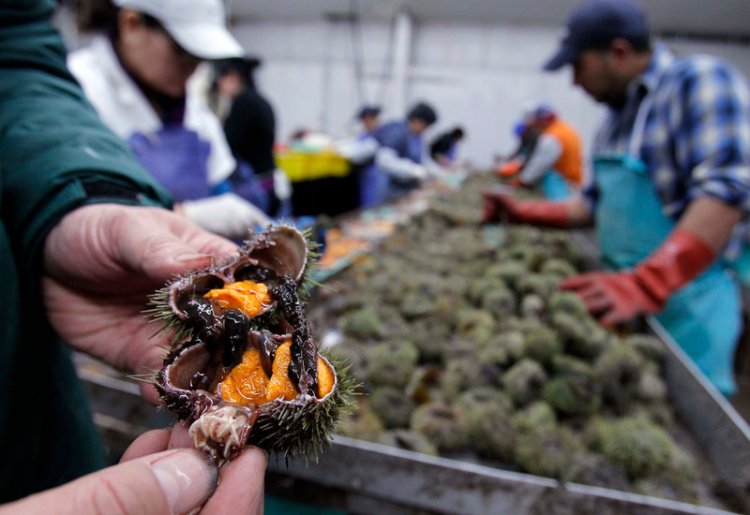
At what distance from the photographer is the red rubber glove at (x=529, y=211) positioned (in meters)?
3.61

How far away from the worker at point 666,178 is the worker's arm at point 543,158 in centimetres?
371

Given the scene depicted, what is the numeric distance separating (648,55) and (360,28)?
15534 mm

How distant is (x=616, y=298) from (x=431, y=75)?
1598 cm

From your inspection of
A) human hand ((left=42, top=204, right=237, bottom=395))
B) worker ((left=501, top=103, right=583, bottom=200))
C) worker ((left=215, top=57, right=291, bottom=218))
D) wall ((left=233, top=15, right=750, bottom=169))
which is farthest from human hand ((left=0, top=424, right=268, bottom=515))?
wall ((left=233, top=15, right=750, bottom=169))

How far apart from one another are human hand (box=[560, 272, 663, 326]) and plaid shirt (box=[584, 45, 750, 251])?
487 mm

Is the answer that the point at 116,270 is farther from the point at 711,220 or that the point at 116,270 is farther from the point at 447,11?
the point at 447,11

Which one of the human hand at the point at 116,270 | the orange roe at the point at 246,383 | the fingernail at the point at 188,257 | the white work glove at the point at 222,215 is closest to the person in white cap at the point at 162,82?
the white work glove at the point at 222,215

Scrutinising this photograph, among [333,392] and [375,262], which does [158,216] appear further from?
[375,262]

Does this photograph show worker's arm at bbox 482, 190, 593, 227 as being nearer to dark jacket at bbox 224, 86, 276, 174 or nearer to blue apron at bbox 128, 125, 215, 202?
dark jacket at bbox 224, 86, 276, 174

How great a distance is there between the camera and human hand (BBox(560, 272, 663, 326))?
232 centimetres

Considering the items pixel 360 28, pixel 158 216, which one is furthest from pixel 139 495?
pixel 360 28

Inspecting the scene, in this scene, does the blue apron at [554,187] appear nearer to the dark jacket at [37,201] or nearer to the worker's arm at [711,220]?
the worker's arm at [711,220]

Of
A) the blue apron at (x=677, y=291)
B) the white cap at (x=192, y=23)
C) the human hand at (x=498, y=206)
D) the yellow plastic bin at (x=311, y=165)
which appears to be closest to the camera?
the white cap at (x=192, y=23)

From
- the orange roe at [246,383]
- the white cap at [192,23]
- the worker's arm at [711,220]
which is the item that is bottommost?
the worker's arm at [711,220]
